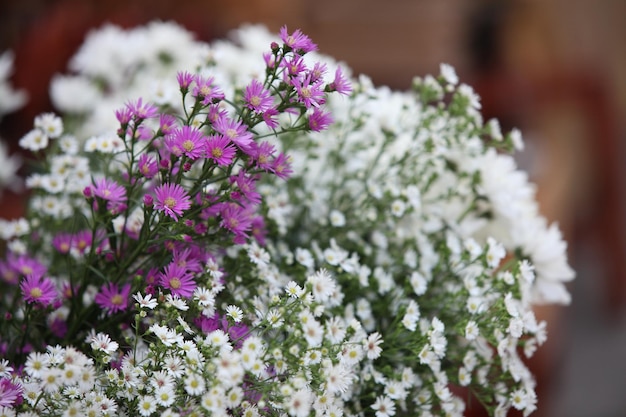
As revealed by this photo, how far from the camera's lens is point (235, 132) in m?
0.39

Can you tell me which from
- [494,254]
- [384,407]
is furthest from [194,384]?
[494,254]

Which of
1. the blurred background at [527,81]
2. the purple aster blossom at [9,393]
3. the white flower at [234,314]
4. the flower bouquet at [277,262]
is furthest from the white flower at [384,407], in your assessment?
the blurred background at [527,81]

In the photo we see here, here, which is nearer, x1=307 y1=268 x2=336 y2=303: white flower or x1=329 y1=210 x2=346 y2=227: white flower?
x1=307 y1=268 x2=336 y2=303: white flower

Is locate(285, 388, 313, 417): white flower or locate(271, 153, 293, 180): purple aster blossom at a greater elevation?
locate(271, 153, 293, 180): purple aster blossom

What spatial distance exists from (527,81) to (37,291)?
1834mm


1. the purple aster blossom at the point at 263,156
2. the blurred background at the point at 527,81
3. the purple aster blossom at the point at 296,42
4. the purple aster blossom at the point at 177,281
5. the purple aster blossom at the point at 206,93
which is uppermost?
the blurred background at the point at 527,81

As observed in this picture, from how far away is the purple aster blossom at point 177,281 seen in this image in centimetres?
41

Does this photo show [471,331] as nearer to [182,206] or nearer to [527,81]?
[182,206]

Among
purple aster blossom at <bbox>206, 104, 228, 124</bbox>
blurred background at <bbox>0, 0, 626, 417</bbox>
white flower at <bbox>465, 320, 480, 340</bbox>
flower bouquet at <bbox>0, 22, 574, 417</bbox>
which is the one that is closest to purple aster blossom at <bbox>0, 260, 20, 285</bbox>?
flower bouquet at <bbox>0, 22, 574, 417</bbox>

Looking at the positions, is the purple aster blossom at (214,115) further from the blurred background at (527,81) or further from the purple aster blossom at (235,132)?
the blurred background at (527,81)

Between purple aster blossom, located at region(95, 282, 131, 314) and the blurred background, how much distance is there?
0.59 m

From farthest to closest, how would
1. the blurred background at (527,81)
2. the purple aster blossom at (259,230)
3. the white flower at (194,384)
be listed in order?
the blurred background at (527,81), the purple aster blossom at (259,230), the white flower at (194,384)

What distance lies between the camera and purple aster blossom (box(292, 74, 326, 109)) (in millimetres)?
396

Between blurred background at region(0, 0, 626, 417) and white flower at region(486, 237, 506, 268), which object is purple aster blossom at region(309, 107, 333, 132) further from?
blurred background at region(0, 0, 626, 417)
